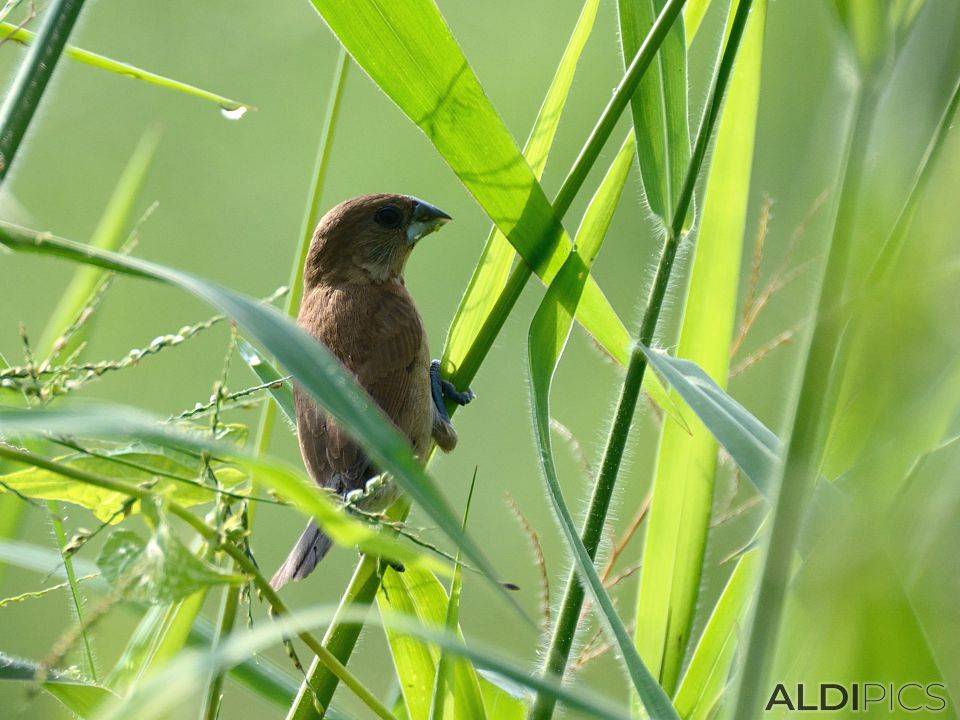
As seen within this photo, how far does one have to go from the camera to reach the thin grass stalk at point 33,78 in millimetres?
886

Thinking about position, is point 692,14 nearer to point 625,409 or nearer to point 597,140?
point 597,140

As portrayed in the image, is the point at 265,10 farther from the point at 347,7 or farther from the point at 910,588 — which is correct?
the point at 910,588

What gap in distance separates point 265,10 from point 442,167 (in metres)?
2.51


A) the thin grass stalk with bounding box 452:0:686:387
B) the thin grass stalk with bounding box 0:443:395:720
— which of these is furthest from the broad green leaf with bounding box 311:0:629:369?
the thin grass stalk with bounding box 0:443:395:720

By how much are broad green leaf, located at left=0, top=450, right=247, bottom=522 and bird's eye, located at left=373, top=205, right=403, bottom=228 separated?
1.22m

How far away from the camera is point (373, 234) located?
2.28m

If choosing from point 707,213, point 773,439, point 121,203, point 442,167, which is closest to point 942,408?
point 773,439

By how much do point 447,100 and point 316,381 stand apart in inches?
21.2

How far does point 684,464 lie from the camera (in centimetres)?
132

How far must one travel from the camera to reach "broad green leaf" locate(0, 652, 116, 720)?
93 centimetres

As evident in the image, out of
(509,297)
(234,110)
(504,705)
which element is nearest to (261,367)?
(234,110)

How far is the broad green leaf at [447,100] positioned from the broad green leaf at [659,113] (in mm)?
129

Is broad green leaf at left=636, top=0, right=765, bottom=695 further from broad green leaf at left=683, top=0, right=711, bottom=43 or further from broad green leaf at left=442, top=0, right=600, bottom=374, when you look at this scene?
broad green leaf at left=442, top=0, right=600, bottom=374

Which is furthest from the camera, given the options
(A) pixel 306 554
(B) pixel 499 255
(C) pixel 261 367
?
(A) pixel 306 554
